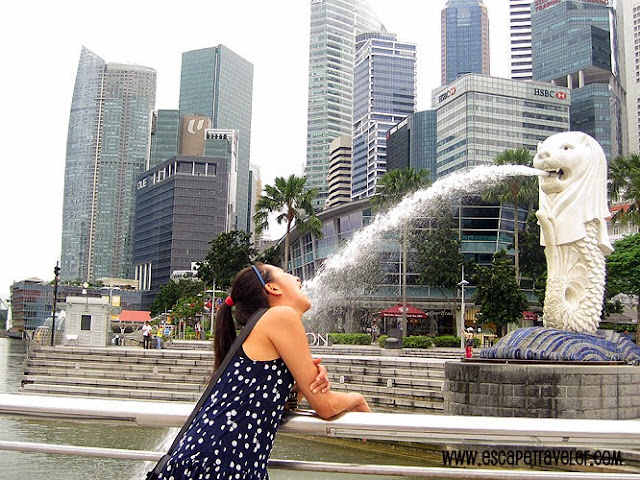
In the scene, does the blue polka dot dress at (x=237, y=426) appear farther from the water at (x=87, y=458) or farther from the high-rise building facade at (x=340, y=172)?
the high-rise building facade at (x=340, y=172)

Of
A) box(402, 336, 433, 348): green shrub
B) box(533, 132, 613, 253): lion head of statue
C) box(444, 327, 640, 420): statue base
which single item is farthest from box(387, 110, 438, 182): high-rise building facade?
box(444, 327, 640, 420): statue base

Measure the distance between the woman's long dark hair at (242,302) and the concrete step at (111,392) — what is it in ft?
51.2

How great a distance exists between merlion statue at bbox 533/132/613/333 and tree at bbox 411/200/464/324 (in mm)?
30185

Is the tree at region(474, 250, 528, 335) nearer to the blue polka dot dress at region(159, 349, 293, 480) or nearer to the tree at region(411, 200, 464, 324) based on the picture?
the tree at region(411, 200, 464, 324)

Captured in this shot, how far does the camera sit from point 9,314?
152 m

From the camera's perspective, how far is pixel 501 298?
125 ft

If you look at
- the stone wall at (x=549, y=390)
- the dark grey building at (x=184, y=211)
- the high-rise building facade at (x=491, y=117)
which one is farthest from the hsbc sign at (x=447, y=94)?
the stone wall at (x=549, y=390)

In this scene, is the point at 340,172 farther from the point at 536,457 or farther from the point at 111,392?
the point at 536,457

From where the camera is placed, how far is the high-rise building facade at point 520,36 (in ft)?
572

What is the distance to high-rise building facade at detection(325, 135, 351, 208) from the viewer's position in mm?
165375

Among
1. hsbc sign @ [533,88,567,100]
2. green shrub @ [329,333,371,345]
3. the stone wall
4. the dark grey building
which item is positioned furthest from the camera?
the dark grey building

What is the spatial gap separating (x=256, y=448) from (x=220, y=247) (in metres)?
54.5

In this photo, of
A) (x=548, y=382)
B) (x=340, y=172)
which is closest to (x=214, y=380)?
(x=548, y=382)

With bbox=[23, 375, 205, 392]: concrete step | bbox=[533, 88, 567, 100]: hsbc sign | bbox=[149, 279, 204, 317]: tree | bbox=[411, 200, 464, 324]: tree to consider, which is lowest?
bbox=[23, 375, 205, 392]: concrete step
